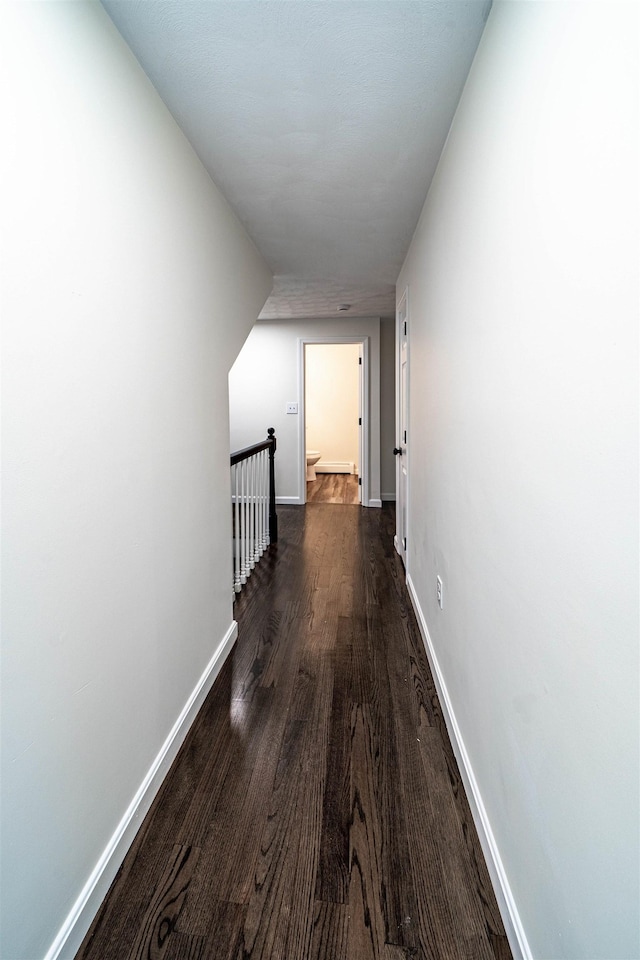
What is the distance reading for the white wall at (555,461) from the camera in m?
0.66

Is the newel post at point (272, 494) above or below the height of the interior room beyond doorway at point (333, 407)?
below

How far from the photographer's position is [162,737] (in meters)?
1.63

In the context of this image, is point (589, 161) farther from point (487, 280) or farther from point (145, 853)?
point (145, 853)

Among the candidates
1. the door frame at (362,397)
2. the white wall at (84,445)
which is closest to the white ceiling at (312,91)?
the white wall at (84,445)

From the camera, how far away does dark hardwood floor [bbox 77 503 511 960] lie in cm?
113

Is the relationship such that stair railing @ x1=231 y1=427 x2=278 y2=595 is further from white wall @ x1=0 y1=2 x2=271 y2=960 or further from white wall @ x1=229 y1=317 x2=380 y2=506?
white wall @ x1=0 y1=2 x2=271 y2=960

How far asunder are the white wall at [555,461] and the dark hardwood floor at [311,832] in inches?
8.0

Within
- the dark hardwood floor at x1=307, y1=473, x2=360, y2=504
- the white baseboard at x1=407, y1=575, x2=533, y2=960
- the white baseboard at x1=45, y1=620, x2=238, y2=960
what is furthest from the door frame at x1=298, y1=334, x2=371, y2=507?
the white baseboard at x1=45, y1=620, x2=238, y2=960

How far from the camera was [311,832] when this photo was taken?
4.61 ft

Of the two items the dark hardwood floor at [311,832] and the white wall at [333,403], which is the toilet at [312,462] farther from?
the dark hardwood floor at [311,832]

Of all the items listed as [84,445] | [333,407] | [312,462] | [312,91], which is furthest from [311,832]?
[333,407]

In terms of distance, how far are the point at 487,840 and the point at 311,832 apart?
49cm

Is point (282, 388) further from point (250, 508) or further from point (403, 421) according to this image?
point (403, 421)

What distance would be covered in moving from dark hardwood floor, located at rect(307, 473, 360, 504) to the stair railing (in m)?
1.92
